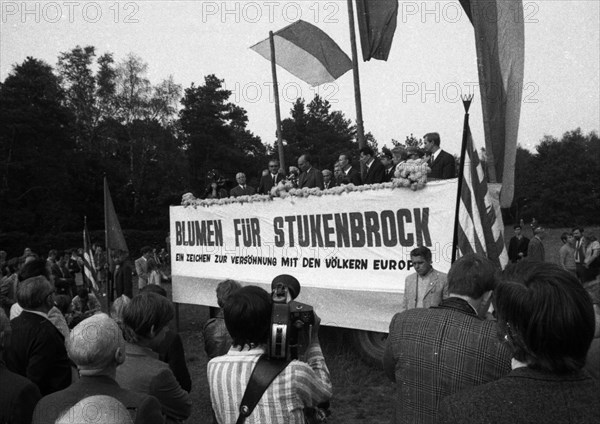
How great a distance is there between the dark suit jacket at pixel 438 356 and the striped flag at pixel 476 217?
2.76 meters

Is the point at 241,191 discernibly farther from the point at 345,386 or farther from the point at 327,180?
the point at 345,386

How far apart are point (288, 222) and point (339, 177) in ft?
3.82

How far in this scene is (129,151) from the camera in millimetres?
48750

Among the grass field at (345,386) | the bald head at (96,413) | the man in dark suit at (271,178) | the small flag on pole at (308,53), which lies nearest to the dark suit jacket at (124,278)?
the grass field at (345,386)

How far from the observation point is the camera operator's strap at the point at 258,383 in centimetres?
253

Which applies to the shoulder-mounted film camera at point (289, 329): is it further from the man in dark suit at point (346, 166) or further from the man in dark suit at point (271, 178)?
the man in dark suit at point (271, 178)

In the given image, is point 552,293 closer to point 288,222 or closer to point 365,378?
point 365,378

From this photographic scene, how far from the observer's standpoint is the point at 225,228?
998 cm

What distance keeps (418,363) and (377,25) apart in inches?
342

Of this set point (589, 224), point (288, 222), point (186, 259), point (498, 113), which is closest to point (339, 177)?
point (288, 222)

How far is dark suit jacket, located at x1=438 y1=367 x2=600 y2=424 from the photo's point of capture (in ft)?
4.97

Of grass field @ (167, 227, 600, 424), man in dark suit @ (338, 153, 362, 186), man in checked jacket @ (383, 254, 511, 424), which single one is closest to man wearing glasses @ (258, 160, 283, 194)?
man in dark suit @ (338, 153, 362, 186)

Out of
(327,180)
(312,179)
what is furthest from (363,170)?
(327,180)

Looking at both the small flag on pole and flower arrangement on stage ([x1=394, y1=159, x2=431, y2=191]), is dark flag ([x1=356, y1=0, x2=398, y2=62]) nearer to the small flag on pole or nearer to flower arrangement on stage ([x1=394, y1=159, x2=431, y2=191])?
the small flag on pole
